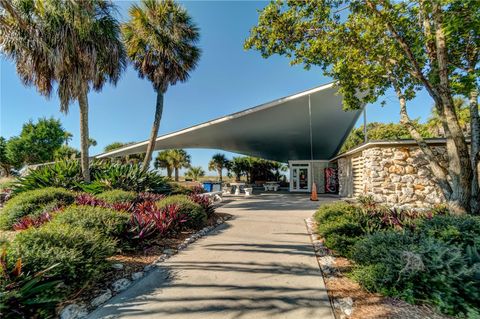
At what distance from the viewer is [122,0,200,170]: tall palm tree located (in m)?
10.0

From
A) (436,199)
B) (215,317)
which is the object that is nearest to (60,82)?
(215,317)

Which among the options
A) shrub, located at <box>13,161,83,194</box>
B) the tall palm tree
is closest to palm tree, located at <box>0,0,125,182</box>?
shrub, located at <box>13,161,83,194</box>

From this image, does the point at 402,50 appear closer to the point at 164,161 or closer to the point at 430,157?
the point at 430,157

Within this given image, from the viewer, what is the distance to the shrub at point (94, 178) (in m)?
8.12

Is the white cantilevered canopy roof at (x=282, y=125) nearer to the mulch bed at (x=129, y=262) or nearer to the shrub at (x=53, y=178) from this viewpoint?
the shrub at (x=53, y=178)

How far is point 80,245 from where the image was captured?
283 cm

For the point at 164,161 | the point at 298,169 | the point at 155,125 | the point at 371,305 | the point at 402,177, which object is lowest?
the point at 371,305

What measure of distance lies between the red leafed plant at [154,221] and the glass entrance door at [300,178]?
45.6 ft

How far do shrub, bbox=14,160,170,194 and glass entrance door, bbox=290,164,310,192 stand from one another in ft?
37.6

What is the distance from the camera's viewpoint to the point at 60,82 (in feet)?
26.2

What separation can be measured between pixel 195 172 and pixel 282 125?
22061 millimetres

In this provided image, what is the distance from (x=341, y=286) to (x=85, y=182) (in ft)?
31.3

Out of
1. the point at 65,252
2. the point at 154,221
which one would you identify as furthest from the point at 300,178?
the point at 65,252

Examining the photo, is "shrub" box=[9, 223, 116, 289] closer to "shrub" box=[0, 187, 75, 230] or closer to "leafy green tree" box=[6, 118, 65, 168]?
"shrub" box=[0, 187, 75, 230]
